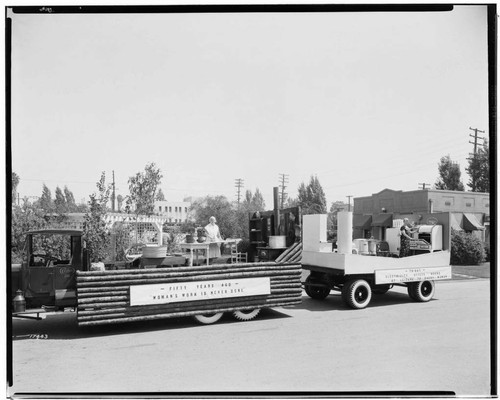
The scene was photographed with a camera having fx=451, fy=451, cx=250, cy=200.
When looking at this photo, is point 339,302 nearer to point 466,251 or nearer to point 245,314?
point 245,314

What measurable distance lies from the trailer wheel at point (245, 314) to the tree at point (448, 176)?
97.1 ft

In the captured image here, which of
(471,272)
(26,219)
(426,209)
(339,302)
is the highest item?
(426,209)

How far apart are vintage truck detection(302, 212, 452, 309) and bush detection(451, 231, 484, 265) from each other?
1071 cm

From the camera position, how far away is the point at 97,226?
44.7ft

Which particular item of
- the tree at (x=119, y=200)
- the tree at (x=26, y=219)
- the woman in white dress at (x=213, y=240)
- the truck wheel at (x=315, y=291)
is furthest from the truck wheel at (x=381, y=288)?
the tree at (x=26, y=219)

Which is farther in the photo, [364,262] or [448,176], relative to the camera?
[448,176]

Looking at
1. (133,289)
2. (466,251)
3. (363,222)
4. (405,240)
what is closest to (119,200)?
(133,289)

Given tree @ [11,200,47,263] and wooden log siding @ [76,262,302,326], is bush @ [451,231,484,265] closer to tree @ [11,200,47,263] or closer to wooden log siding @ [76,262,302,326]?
wooden log siding @ [76,262,302,326]

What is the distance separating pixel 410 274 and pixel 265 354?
5228mm

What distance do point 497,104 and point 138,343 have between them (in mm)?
6154

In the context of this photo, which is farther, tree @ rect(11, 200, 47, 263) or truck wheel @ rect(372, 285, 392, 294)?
tree @ rect(11, 200, 47, 263)

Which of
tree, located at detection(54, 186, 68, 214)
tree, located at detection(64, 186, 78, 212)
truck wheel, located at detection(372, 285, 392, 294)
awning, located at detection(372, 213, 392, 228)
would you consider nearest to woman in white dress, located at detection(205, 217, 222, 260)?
truck wheel, located at detection(372, 285, 392, 294)

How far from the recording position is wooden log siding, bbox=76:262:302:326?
7.29m

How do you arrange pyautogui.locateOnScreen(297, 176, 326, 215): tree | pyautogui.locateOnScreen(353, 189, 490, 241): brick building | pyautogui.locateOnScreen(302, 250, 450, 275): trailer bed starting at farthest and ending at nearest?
1. pyautogui.locateOnScreen(297, 176, 326, 215): tree
2. pyautogui.locateOnScreen(353, 189, 490, 241): brick building
3. pyautogui.locateOnScreen(302, 250, 450, 275): trailer bed
